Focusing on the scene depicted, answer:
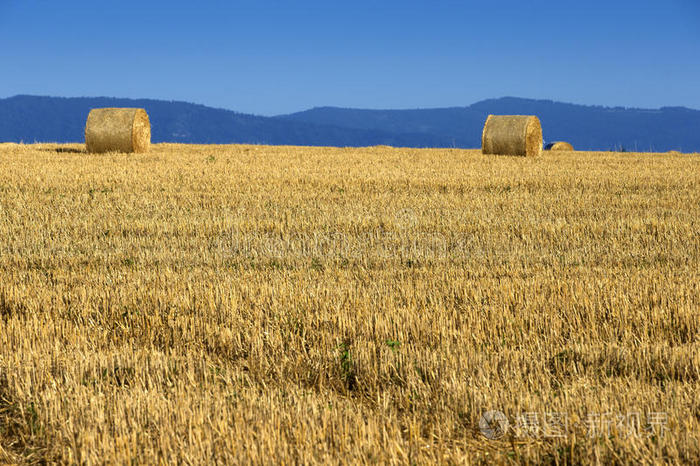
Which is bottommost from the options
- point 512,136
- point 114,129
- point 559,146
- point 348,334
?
point 348,334

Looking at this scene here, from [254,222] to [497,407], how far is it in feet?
27.1

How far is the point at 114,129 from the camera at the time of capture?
84.9ft

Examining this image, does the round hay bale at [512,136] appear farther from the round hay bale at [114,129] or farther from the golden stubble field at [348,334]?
the golden stubble field at [348,334]

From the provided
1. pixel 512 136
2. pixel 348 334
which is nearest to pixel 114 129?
pixel 512 136

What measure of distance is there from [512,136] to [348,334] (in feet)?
75.1

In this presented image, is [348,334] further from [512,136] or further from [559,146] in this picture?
[559,146]

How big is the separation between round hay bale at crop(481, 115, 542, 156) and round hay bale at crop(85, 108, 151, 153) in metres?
13.0

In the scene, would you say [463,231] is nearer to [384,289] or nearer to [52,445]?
[384,289]

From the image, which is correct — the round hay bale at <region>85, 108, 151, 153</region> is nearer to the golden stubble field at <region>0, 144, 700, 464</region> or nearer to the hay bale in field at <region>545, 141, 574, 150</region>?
the golden stubble field at <region>0, 144, 700, 464</region>

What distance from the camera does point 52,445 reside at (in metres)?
3.99

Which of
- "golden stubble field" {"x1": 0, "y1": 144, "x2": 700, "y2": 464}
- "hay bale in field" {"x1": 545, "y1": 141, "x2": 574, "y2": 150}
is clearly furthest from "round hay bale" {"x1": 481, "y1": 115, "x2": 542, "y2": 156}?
"golden stubble field" {"x1": 0, "y1": 144, "x2": 700, "y2": 464}

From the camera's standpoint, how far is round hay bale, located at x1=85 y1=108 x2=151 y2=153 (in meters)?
25.8

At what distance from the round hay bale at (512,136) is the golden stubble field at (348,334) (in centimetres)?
1393

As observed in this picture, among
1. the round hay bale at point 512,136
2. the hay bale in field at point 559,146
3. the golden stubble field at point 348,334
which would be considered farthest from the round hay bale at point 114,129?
the hay bale in field at point 559,146
